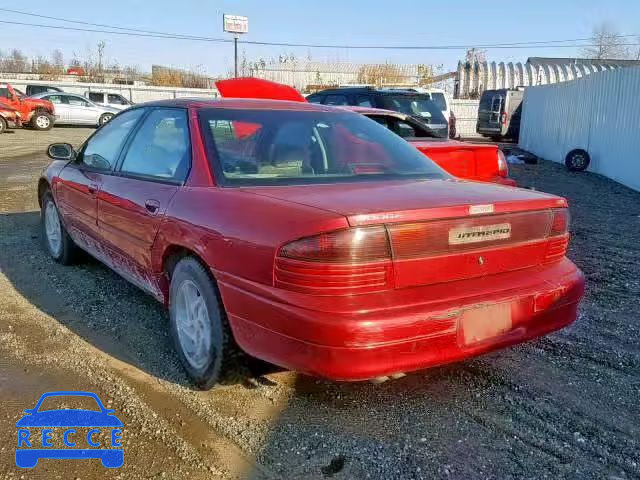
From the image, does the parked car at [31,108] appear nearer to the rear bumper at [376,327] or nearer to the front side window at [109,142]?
the front side window at [109,142]

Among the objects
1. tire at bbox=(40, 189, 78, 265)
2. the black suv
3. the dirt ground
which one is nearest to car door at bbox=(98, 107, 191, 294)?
the dirt ground

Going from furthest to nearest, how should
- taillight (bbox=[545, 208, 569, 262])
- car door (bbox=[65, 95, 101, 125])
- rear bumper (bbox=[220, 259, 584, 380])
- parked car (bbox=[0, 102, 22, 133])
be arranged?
car door (bbox=[65, 95, 101, 125]) < parked car (bbox=[0, 102, 22, 133]) < taillight (bbox=[545, 208, 569, 262]) < rear bumper (bbox=[220, 259, 584, 380])

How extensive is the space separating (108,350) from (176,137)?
133 centimetres

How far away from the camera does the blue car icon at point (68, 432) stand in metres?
2.50

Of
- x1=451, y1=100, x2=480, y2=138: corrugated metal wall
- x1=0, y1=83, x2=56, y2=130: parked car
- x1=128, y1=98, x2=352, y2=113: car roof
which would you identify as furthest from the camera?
x1=451, y1=100, x2=480, y2=138: corrugated metal wall

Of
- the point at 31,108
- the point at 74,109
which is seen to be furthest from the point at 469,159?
the point at 74,109

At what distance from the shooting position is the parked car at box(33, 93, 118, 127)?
80.4 feet

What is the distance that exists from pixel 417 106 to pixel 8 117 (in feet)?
53.1

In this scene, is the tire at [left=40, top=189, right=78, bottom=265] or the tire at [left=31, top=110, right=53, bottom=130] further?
the tire at [left=31, top=110, right=53, bottom=130]

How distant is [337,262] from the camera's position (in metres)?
2.39

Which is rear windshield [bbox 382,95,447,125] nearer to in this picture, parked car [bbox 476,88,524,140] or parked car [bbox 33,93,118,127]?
parked car [bbox 476,88,524,140]

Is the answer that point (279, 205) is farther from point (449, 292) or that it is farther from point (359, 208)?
point (449, 292)

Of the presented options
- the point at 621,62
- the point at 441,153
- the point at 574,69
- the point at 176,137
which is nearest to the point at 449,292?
the point at 176,137

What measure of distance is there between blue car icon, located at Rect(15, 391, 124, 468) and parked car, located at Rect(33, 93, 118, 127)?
23.6 meters
